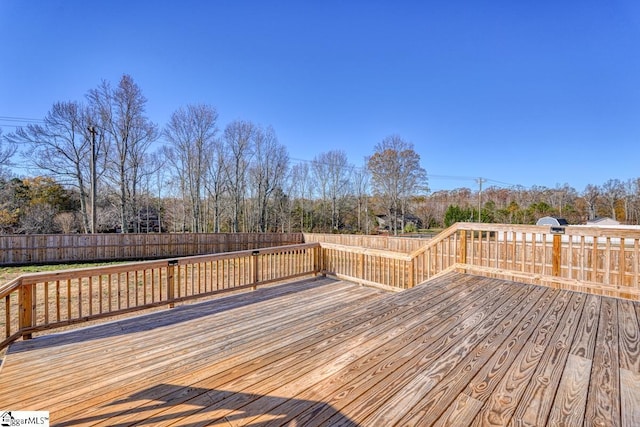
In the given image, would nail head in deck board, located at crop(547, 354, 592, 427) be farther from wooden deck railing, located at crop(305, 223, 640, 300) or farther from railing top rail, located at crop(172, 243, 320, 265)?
railing top rail, located at crop(172, 243, 320, 265)

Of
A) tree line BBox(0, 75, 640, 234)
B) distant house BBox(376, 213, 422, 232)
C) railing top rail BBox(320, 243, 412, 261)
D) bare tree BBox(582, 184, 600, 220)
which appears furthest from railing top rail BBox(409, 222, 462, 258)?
bare tree BBox(582, 184, 600, 220)

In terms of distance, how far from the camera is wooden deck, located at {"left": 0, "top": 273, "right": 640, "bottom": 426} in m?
1.51

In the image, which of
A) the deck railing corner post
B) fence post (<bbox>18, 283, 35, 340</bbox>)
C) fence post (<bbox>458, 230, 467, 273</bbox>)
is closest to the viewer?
fence post (<bbox>18, 283, 35, 340</bbox>)

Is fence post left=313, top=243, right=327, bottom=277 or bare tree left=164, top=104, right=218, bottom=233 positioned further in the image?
bare tree left=164, top=104, right=218, bottom=233

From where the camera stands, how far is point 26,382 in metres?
2.24

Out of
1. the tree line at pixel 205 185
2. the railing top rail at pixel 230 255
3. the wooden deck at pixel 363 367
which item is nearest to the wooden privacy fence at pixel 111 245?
the tree line at pixel 205 185

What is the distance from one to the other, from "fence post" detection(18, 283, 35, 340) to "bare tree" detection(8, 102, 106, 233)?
1596 centimetres

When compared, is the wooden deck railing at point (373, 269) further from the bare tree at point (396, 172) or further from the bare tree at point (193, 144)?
the bare tree at point (396, 172)

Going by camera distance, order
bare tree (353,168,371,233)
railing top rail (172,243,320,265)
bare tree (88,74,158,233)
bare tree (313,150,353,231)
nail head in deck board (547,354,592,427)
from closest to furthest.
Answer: nail head in deck board (547,354,592,427), railing top rail (172,243,320,265), bare tree (88,74,158,233), bare tree (313,150,353,231), bare tree (353,168,371,233)

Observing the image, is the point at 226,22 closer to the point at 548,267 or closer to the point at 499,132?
the point at 548,267

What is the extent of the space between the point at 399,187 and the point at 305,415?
26241 millimetres

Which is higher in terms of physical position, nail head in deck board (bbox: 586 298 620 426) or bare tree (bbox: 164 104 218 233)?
bare tree (bbox: 164 104 218 233)

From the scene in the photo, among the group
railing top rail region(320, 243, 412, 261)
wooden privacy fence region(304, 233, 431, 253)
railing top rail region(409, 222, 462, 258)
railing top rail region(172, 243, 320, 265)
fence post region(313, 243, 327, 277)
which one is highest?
railing top rail region(409, 222, 462, 258)

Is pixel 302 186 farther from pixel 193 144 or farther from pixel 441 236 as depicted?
pixel 441 236
